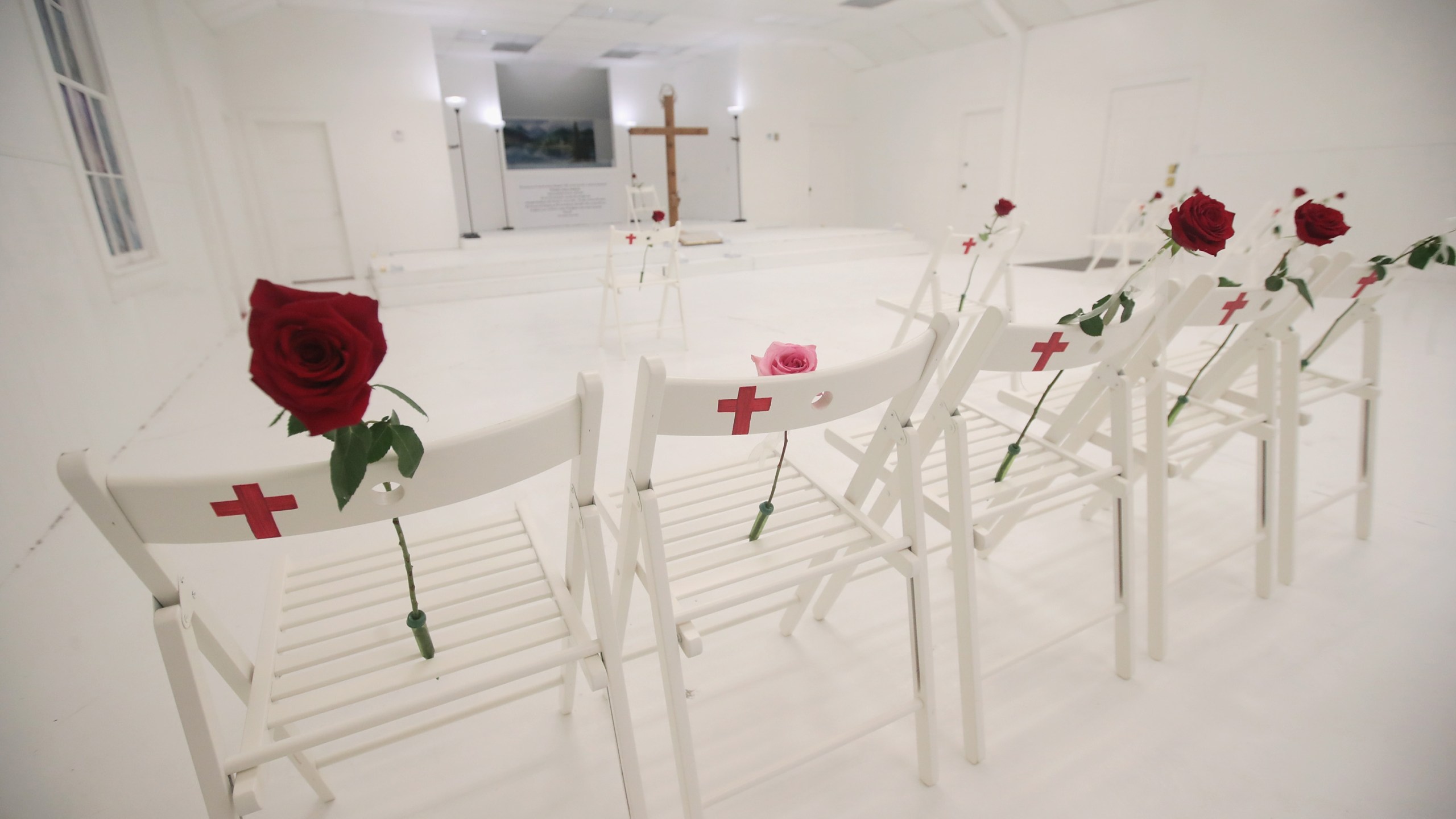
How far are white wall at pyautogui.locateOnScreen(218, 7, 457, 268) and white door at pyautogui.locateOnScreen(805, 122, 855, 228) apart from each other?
18.1 ft

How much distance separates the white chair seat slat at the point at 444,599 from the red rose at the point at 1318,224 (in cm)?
174

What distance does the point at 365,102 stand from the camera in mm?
7426

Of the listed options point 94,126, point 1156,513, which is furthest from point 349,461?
point 94,126

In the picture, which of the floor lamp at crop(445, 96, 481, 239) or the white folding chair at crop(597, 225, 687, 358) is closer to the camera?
the white folding chair at crop(597, 225, 687, 358)

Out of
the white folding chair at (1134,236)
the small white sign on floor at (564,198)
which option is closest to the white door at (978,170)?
the white folding chair at (1134,236)

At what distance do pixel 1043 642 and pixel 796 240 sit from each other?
7601 mm

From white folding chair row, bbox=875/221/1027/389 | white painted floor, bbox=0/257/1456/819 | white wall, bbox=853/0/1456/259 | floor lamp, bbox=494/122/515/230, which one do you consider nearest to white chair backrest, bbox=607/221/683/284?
white folding chair row, bbox=875/221/1027/389

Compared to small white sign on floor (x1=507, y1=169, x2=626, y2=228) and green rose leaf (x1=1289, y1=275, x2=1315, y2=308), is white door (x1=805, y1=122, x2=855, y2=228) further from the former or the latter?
green rose leaf (x1=1289, y1=275, x2=1315, y2=308)

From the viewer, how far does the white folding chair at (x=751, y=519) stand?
86 centimetres

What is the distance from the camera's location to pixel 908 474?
3.61 ft

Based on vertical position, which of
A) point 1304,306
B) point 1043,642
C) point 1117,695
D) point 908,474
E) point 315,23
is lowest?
point 1117,695

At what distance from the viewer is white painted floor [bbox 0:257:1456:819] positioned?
114cm

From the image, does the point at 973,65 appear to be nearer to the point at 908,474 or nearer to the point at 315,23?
the point at 315,23

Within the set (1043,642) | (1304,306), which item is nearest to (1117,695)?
(1043,642)
